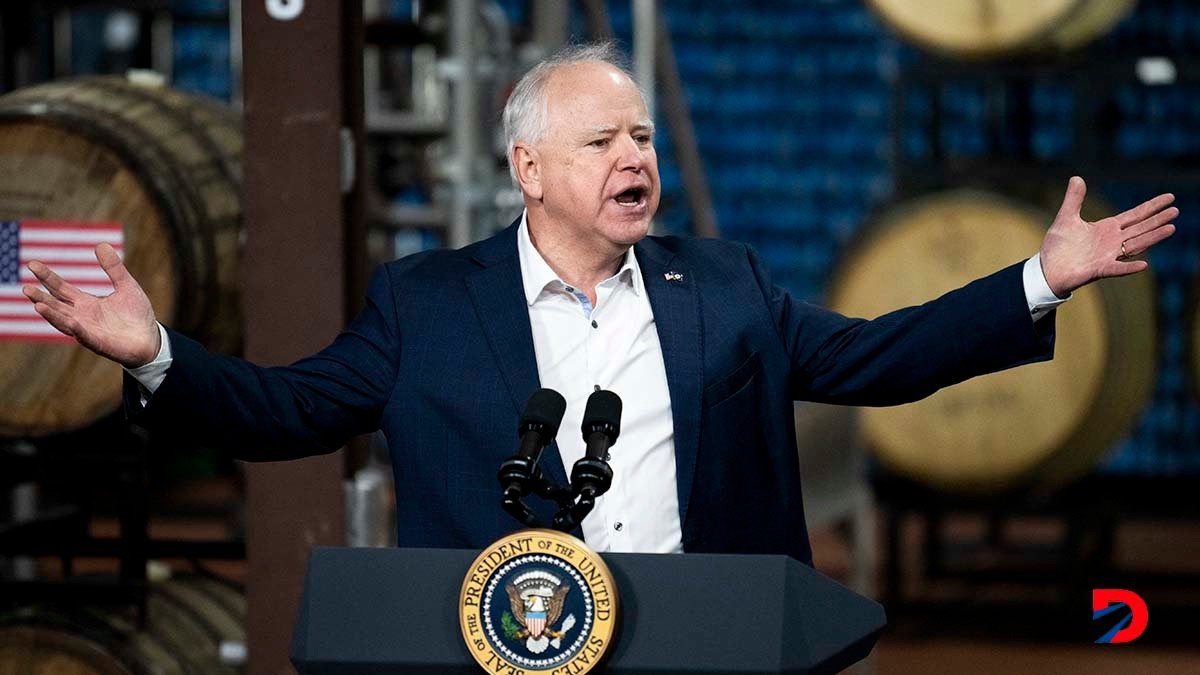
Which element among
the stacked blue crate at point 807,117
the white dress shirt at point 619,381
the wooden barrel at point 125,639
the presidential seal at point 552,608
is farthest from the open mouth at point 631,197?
the stacked blue crate at point 807,117

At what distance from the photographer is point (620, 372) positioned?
8.07ft

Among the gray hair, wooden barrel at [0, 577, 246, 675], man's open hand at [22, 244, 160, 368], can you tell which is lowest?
wooden barrel at [0, 577, 246, 675]

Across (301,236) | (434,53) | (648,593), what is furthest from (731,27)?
(648,593)

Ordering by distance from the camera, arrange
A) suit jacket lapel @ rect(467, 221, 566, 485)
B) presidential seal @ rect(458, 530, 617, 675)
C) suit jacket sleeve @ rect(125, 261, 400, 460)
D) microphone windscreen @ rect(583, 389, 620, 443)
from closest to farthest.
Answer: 1. presidential seal @ rect(458, 530, 617, 675)
2. microphone windscreen @ rect(583, 389, 620, 443)
3. suit jacket sleeve @ rect(125, 261, 400, 460)
4. suit jacket lapel @ rect(467, 221, 566, 485)

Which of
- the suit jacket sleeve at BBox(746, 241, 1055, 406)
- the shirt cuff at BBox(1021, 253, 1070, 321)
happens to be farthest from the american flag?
the shirt cuff at BBox(1021, 253, 1070, 321)

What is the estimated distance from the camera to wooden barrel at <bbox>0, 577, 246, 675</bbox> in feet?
11.2

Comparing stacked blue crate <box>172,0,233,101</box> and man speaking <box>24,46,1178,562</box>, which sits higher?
stacked blue crate <box>172,0,233,101</box>

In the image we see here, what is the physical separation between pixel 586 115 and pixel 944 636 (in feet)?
12.8

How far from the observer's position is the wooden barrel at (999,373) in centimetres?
538

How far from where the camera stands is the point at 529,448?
185 cm

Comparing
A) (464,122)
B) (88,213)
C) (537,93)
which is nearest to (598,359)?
(537,93)

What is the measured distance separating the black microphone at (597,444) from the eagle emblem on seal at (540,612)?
10 centimetres

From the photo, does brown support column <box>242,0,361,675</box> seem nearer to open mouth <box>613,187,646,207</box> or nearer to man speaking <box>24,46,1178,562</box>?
man speaking <box>24,46,1178,562</box>

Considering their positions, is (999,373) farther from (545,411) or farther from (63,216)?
(545,411)
